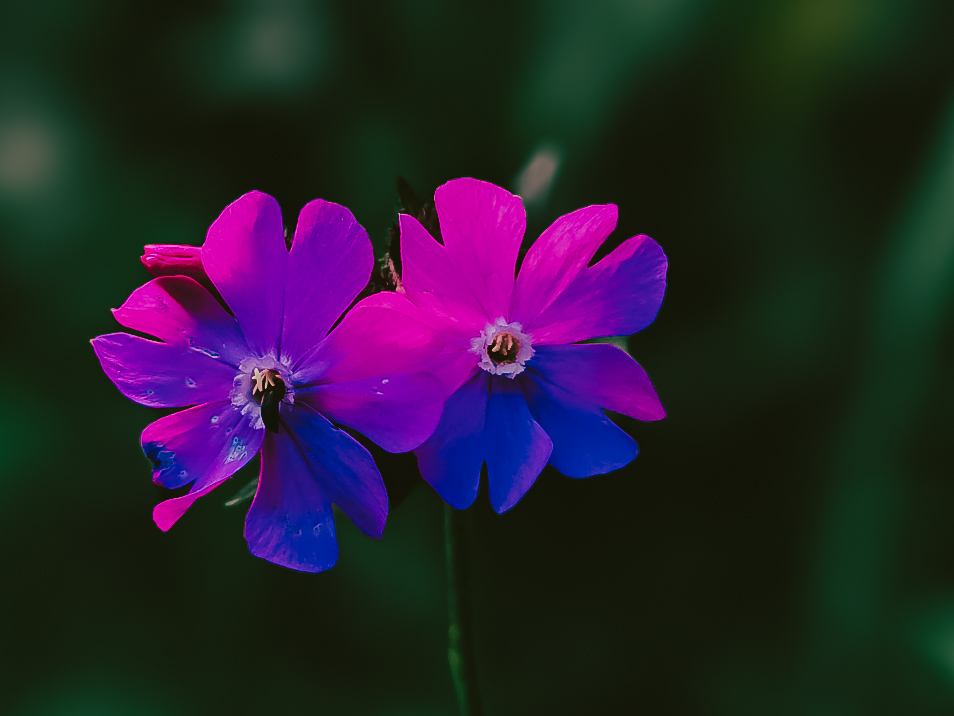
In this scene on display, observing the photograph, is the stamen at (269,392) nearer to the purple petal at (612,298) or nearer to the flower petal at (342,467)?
the flower petal at (342,467)

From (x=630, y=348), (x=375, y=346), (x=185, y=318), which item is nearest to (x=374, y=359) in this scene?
(x=375, y=346)

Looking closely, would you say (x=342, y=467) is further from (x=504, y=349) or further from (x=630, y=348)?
(x=630, y=348)

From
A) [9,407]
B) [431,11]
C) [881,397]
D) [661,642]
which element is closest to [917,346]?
[881,397]

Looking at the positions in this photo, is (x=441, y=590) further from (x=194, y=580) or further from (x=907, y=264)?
(x=907, y=264)

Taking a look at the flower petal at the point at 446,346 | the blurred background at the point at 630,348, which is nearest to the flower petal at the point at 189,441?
the flower petal at the point at 446,346

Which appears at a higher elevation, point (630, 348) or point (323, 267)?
point (630, 348)

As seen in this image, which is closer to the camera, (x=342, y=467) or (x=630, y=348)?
(x=342, y=467)
